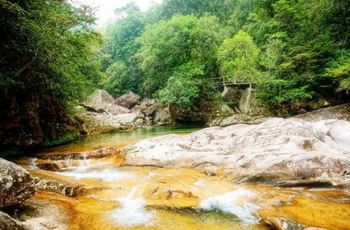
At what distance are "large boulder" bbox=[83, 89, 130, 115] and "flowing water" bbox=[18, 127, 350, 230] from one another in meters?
24.5

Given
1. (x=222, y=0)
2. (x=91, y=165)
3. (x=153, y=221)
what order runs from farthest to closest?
(x=222, y=0) < (x=91, y=165) < (x=153, y=221)

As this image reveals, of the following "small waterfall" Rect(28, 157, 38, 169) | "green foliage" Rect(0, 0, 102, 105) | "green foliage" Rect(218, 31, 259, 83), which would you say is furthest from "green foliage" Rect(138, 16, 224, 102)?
A: "small waterfall" Rect(28, 157, 38, 169)

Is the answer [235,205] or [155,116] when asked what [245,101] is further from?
[235,205]

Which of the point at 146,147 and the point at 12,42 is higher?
the point at 12,42

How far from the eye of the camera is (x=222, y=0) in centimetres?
4581

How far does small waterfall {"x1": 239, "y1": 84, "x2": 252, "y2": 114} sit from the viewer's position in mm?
27392

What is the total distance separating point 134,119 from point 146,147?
16.9 meters

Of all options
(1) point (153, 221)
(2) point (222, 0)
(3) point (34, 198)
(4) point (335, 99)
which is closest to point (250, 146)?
(1) point (153, 221)

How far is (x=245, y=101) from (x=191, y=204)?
22665 mm

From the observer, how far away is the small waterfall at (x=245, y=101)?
2739cm

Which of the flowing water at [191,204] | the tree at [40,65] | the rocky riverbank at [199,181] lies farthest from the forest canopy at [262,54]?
the flowing water at [191,204]

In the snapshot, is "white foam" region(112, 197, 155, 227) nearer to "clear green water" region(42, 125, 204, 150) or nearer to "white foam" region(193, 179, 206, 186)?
"white foam" region(193, 179, 206, 186)

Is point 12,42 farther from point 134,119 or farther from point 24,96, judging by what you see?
point 134,119

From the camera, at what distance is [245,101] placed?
1107 inches
